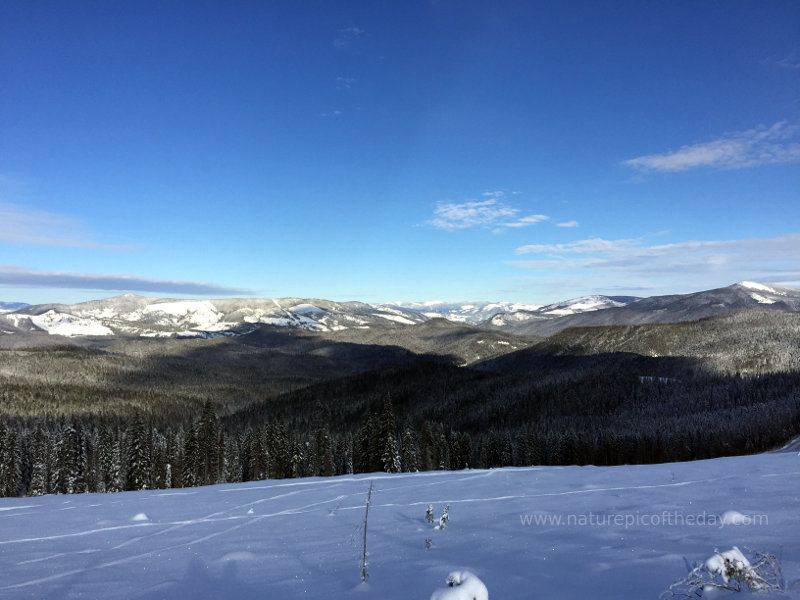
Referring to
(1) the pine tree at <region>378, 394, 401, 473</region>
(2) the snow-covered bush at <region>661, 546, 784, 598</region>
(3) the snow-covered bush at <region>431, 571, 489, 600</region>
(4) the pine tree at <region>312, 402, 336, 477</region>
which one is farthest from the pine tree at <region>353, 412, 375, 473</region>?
(2) the snow-covered bush at <region>661, 546, 784, 598</region>

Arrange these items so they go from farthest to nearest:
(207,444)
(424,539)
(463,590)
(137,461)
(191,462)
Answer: (207,444), (191,462), (137,461), (424,539), (463,590)

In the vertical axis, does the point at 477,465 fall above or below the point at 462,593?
below

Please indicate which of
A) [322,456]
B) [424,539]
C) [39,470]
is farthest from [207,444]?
[424,539]

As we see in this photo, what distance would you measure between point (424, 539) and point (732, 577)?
4.53 metres

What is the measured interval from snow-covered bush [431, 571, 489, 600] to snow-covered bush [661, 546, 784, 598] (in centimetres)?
167

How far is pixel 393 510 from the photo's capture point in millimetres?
9930

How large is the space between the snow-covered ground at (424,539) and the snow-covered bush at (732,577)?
Answer: 0.16 meters

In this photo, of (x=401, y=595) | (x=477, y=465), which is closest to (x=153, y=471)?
(x=477, y=465)

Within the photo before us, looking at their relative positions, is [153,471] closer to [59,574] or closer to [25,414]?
[59,574]

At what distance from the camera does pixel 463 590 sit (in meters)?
4.05

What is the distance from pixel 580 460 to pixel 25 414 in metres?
199

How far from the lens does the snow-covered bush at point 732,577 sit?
3.65 m

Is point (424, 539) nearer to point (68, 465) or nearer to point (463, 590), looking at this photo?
point (463, 590)

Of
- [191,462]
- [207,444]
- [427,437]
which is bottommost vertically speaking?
[427,437]
